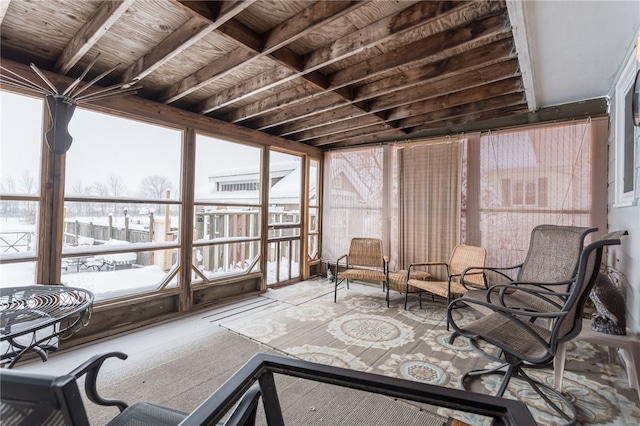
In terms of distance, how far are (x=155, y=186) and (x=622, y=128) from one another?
455 centimetres

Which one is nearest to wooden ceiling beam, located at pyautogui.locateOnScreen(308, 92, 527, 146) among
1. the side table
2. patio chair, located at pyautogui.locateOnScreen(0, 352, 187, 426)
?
the side table

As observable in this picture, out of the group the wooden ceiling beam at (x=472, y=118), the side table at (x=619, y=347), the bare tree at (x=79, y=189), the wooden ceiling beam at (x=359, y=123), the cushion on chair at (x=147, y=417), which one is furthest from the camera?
the wooden ceiling beam at (x=472, y=118)

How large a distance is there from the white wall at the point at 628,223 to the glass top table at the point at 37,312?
3.44m

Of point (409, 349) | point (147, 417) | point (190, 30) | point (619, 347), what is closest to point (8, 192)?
point (190, 30)

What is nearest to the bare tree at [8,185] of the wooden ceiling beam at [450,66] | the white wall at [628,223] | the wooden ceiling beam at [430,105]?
the wooden ceiling beam at [430,105]

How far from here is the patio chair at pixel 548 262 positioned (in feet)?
7.38

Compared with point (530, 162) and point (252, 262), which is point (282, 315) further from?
point (530, 162)

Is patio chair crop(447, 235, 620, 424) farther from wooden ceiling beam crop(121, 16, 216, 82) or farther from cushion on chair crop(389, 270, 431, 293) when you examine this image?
wooden ceiling beam crop(121, 16, 216, 82)

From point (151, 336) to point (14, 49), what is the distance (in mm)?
2684

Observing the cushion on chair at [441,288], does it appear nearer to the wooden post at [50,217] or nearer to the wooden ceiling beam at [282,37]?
the wooden ceiling beam at [282,37]

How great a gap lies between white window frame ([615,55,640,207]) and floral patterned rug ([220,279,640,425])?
1.35m

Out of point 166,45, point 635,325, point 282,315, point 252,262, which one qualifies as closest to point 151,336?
point 282,315

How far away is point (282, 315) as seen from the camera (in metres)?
3.42

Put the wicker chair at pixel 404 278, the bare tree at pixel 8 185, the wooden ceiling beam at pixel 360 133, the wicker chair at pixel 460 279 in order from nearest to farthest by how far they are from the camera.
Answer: the bare tree at pixel 8 185
the wicker chair at pixel 460 279
the wicker chair at pixel 404 278
the wooden ceiling beam at pixel 360 133
